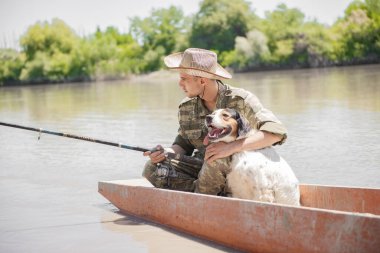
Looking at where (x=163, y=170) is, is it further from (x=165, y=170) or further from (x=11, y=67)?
(x=11, y=67)

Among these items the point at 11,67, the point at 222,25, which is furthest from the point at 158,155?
the point at 11,67

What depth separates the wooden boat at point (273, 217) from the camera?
414 cm

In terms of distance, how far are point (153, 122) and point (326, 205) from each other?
10.2 meters

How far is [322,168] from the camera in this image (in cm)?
850

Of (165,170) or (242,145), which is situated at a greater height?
(242,145)

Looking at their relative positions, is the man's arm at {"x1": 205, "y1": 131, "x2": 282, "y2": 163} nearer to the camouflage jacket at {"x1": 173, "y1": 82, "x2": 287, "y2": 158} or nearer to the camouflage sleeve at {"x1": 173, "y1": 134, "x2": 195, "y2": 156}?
the camouflage jacket at {"x1": 173, "y1": 82, "x2": 287, "y2": 158}

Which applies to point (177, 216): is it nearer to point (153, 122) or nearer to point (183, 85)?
point (183, 85)

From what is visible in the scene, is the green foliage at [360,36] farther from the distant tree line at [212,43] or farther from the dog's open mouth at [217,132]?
the dog's open mouth at [217,132]

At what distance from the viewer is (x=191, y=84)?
5520 millimetres

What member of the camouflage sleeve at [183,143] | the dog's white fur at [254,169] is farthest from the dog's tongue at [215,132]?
the camouflage sleeve at [183,143]

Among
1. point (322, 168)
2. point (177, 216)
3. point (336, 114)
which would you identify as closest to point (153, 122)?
point (336, 114)

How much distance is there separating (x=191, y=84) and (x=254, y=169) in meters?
1.10

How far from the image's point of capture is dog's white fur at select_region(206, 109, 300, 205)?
4.80 m

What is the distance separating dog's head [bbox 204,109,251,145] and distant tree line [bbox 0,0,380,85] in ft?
199
